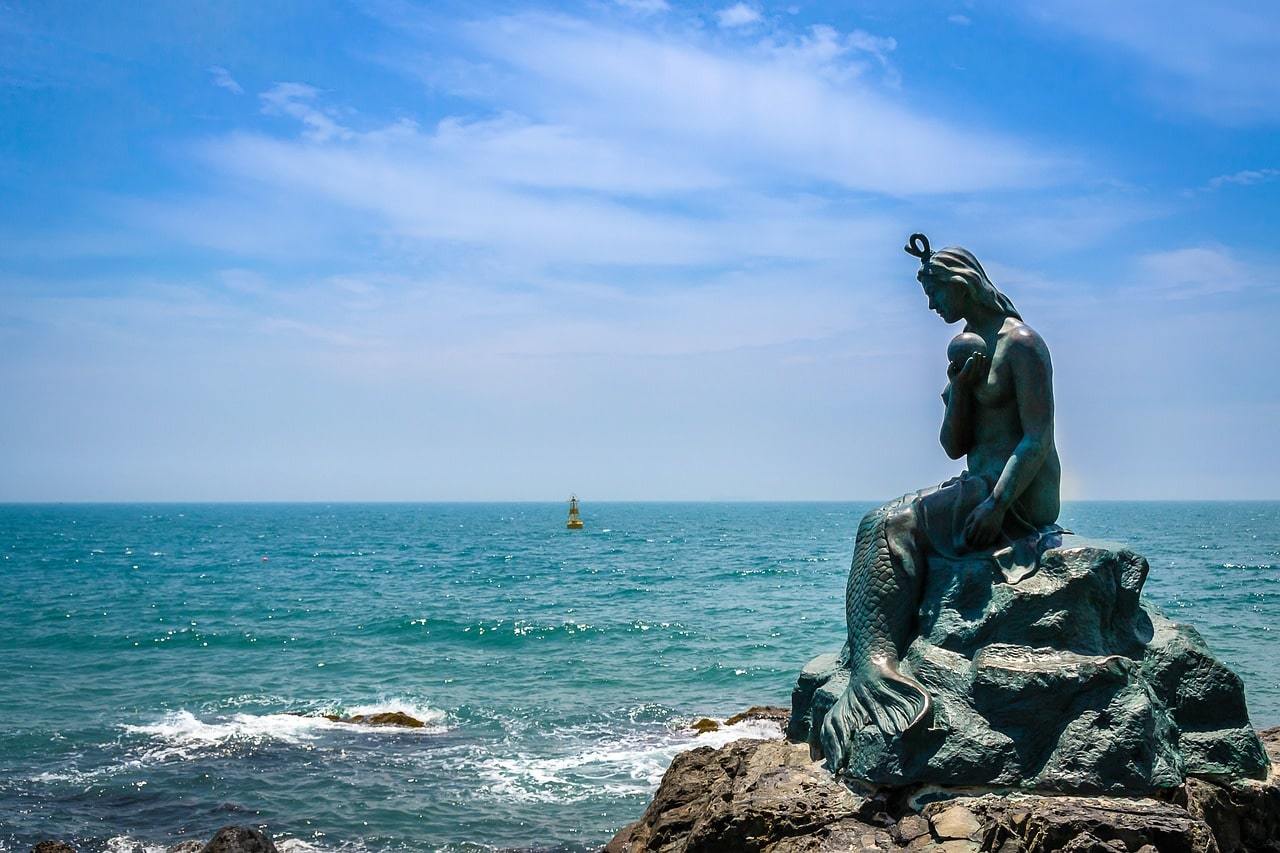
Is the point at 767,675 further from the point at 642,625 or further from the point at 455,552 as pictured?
the point at 455,552

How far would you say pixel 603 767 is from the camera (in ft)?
44.7

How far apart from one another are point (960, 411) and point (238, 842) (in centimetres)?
712

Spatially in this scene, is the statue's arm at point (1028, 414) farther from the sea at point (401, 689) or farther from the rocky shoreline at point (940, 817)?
the sea at point (401, 689)

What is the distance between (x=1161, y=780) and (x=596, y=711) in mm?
11297

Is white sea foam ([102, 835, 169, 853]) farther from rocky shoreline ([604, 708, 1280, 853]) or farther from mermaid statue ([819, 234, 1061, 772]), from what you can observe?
mermaid statue ([819, 234, 1061, 772])

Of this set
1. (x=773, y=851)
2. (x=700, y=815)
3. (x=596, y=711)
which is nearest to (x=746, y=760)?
(x=700, y=815)

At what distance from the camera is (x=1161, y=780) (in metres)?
6.47

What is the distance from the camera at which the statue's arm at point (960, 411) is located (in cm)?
750

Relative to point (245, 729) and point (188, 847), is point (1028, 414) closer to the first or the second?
point (188, 847)

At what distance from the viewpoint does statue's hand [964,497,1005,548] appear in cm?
726

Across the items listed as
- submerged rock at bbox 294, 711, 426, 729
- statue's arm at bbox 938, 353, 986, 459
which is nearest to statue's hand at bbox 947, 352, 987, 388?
statue's arm at bbox 938, 353, 986, 459

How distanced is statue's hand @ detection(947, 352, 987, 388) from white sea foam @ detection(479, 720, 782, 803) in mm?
6389

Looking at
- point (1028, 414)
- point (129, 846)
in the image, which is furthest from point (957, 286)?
point (129, 846)

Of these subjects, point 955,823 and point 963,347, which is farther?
point 963,347
